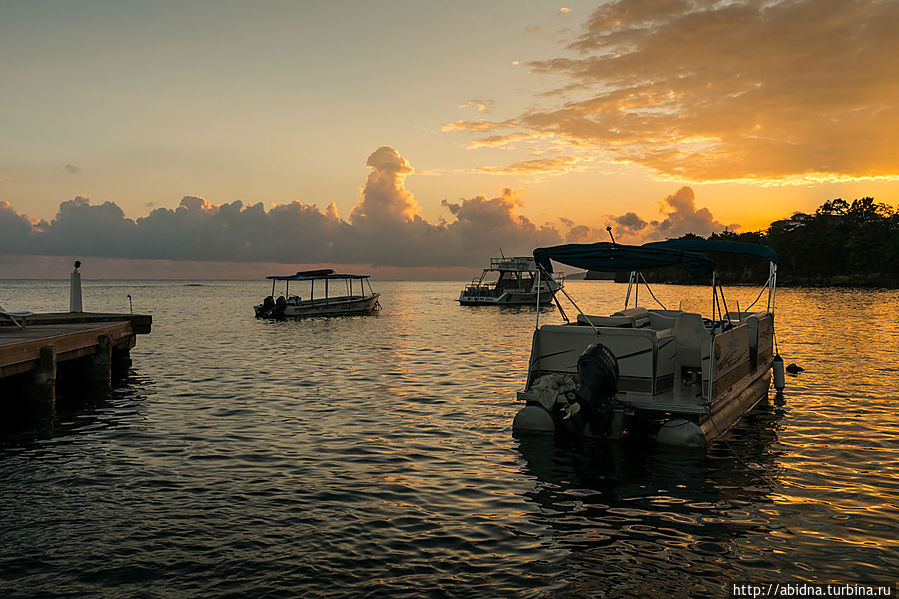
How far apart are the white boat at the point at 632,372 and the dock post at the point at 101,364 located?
572 inches

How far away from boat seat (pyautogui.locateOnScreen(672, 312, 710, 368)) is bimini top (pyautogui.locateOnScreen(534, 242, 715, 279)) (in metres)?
1.19

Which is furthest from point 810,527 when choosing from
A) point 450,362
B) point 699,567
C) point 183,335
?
point 183,335

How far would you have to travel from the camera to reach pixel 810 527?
8945 millimetres

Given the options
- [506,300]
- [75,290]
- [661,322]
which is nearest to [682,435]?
[661,322]

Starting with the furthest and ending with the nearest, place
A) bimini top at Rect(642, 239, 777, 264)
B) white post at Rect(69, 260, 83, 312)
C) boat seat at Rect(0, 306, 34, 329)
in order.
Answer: white post at Rect(69, 260, 83, 312), boat seat at Rect(0, 306, 34, 329), bimini top at Rect(642, 239, 777, 264)

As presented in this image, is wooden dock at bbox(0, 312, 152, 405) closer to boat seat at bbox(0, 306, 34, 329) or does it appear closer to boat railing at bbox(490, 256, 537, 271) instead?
boat seat at bbox(0, 306, 34, 329)

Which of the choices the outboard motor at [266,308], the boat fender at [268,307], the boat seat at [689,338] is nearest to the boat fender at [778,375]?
the boat seat at [689,338]

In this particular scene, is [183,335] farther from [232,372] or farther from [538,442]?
[538,442]

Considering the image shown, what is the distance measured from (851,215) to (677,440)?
176693 mm

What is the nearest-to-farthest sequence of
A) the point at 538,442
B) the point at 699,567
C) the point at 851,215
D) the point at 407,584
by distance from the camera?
the point at 407,584
the point at 699,567
the point at 538,442
the point at 851,215

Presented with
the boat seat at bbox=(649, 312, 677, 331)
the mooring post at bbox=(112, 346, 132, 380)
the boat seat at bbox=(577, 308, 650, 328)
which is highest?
the boat seat at bbox=(577, 308, 650, 328)

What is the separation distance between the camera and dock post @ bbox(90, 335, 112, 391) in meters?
20.9

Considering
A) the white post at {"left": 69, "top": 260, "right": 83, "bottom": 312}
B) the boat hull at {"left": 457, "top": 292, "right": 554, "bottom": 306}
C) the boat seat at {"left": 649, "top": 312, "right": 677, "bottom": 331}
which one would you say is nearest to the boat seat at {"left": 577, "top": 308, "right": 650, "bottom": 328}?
the boat seat at {"left": 649, "top": 312, "right": 677, "bottom": 331}

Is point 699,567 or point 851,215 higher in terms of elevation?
point 851,215
